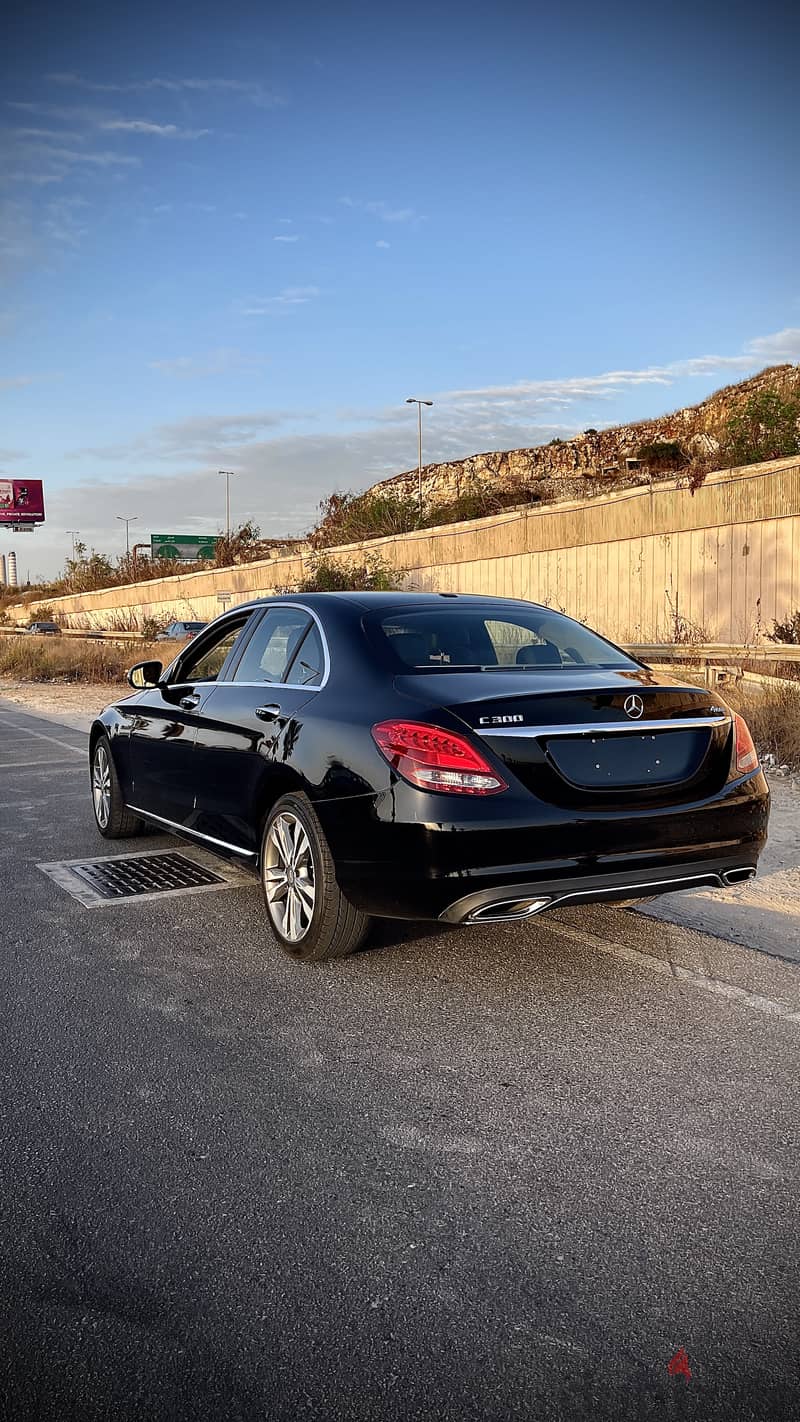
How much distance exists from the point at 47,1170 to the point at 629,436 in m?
55.7

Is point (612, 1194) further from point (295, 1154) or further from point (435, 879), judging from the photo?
point (435, 879)

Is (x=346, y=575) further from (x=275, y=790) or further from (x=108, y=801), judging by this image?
(x=275, y=790)

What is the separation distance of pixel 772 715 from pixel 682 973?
6.35 metres

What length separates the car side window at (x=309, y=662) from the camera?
5.13 metres

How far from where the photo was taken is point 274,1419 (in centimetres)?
217

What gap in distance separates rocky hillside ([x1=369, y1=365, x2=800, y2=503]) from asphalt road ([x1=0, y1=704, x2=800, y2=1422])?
89.0 feet

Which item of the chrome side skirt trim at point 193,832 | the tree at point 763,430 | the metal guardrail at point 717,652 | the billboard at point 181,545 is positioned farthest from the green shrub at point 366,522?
the billboard at point 181,545

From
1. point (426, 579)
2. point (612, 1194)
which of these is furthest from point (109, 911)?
point (426, 579)

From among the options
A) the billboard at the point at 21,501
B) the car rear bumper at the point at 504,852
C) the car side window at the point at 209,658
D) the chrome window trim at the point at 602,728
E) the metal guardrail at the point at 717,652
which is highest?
the billboard at the point at 21,501

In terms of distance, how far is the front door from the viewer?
243 inches

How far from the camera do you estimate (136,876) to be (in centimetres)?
658

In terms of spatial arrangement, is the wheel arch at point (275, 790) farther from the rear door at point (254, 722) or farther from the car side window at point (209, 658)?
the car side window at point (209, 658)

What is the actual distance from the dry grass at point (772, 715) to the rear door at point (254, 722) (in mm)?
5620

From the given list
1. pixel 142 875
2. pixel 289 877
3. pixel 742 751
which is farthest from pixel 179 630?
pixel 742 751
